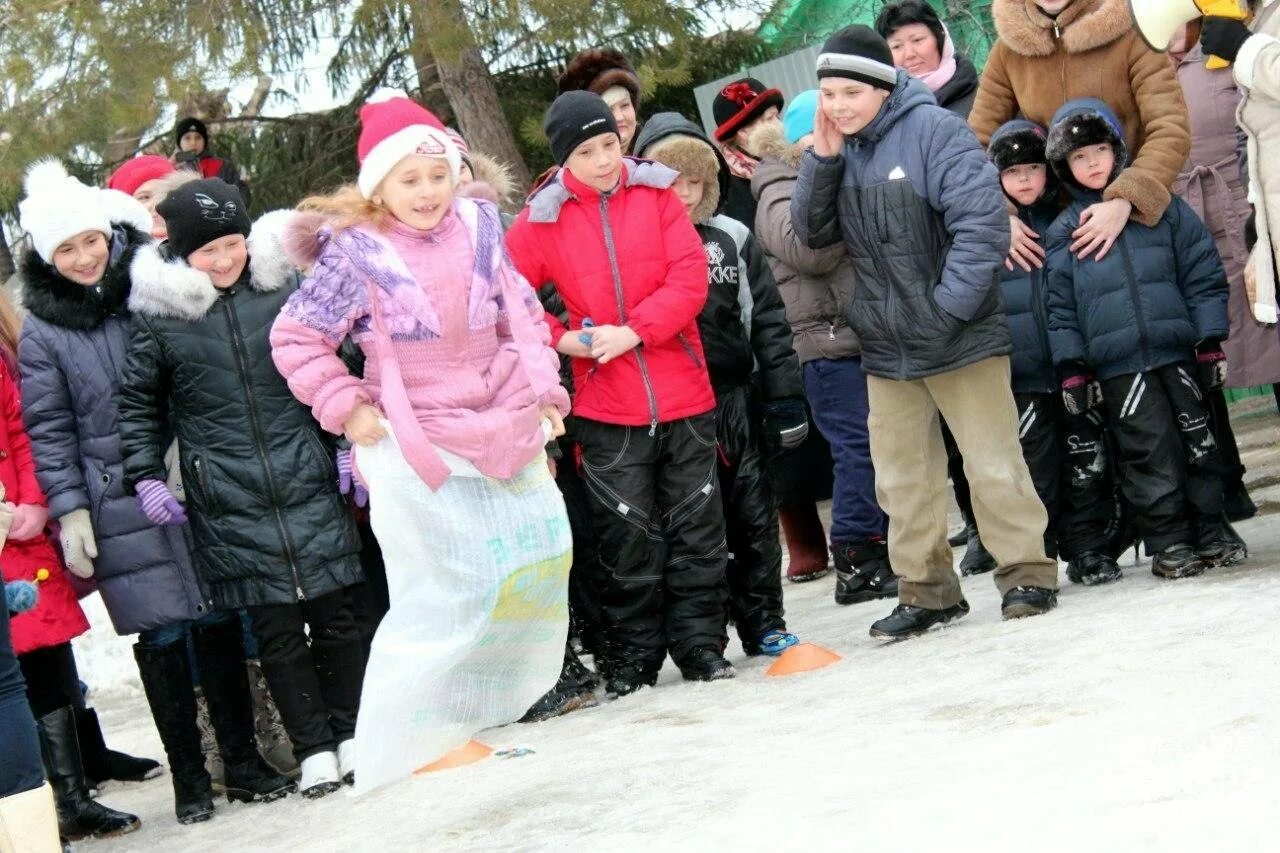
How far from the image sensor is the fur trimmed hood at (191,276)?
5.01m

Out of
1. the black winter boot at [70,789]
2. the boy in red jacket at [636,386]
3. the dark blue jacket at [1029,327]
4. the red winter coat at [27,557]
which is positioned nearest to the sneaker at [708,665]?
the boy in red jacket at [636,386]

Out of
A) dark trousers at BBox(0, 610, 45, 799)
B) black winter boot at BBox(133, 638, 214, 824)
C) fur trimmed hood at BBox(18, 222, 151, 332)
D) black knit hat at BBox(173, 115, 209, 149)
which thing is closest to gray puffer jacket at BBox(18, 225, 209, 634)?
fur trimmed hood at BBox(18, 222, 151, 332)

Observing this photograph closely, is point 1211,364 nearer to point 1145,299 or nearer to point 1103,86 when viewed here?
point 1145,299

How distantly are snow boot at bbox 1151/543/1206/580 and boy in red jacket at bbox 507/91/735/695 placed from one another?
1398mm

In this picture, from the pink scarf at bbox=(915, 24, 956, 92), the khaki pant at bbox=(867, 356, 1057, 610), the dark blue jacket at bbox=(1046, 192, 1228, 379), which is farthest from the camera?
the pink scarf at bbox=(915, 24, 956, 92)

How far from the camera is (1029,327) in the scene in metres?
5.75

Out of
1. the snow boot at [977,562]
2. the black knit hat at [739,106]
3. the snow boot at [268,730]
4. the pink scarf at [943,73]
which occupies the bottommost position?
the snow boot at [977,562]

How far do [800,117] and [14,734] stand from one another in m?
3.74

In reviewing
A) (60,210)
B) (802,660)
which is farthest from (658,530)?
(60,210)

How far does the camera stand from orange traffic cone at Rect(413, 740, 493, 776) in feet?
15.8

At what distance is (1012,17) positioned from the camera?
233 inches

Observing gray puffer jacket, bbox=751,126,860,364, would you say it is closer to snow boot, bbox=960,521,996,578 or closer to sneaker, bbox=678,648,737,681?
snow boot, bbox=960,521,996,578

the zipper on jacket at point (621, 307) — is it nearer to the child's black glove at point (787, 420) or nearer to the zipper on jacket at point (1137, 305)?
the child's black glove at point (787, 420)

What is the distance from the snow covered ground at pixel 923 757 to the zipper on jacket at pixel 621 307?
85 centimetres
